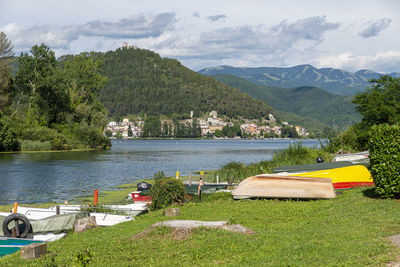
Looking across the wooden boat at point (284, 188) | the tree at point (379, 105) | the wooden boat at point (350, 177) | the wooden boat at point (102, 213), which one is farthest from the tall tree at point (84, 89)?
the wooden boat at point (284, 188)

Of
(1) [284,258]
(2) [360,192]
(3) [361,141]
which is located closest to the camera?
(1) [284,258]

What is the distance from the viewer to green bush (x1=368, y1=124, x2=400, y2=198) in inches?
537

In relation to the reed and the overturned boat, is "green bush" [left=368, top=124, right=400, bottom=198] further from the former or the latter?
the reed

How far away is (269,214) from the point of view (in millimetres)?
14188

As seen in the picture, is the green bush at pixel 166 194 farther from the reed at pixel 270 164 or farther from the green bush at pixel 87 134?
the green bush at pixel 87 134

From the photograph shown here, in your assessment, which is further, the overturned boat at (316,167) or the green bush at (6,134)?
the green bush at (6,134)

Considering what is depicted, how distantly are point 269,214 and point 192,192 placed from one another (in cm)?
806

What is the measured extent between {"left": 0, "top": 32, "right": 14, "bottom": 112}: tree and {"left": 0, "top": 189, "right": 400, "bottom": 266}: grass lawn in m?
65.0

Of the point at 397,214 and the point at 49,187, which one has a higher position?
the point at 397,214

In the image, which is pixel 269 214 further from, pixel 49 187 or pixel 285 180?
pixel 49 187

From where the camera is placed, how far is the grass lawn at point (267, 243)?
27.2 ft

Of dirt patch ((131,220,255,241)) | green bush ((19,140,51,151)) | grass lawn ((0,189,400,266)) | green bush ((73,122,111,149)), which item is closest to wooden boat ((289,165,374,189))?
grass lawn ((0,189,400,266))

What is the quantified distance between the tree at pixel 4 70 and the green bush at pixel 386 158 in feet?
225

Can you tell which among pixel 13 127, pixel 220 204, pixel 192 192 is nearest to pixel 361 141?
pixel 192 192
